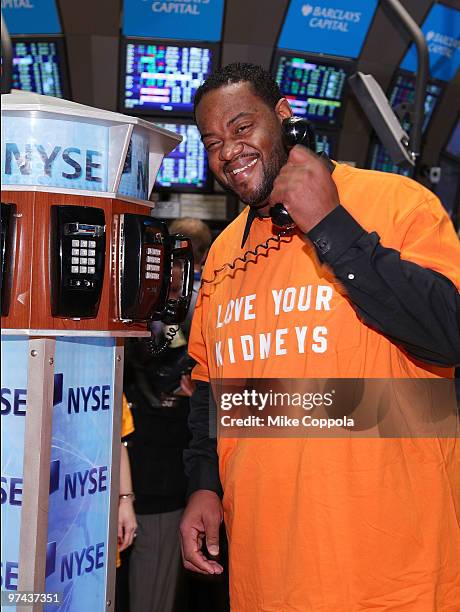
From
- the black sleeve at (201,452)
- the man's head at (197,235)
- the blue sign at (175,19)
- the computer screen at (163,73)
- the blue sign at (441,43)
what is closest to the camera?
the black sleeve at (201,452)

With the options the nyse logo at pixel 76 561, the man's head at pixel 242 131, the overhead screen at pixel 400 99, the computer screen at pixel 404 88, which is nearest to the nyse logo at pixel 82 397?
the nyse logo at pixel 76 561

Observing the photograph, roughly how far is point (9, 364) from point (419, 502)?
0.95 metres

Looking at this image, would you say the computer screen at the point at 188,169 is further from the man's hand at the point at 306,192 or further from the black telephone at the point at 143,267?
the man's hand at the point at 306,192

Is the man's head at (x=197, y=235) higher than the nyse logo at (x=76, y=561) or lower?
higher

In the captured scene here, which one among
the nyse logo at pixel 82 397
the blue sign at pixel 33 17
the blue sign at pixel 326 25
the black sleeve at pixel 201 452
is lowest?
the black sleeve at pixel 201 452

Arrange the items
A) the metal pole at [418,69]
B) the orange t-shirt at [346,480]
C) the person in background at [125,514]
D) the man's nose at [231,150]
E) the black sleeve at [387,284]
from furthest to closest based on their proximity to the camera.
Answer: the metal pole at [418,69] → the person in background at [125,514] → the man's nose at [231,150] → the orange t-shirt at [346,480] → the black sleeve at [387,284]

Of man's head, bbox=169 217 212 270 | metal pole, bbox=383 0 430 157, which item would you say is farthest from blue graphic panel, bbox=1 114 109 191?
metal pole, bbox=383 0 430 157

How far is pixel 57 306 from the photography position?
1938mm

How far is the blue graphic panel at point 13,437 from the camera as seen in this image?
196 cm

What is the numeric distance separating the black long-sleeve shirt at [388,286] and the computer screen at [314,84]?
4.44m

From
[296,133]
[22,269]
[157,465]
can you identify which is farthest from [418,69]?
[22,269]

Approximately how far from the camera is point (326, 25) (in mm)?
5727

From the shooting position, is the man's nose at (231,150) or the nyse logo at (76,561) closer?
the man's nose at (231,150)

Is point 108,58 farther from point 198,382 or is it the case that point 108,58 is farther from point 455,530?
point 455,530
